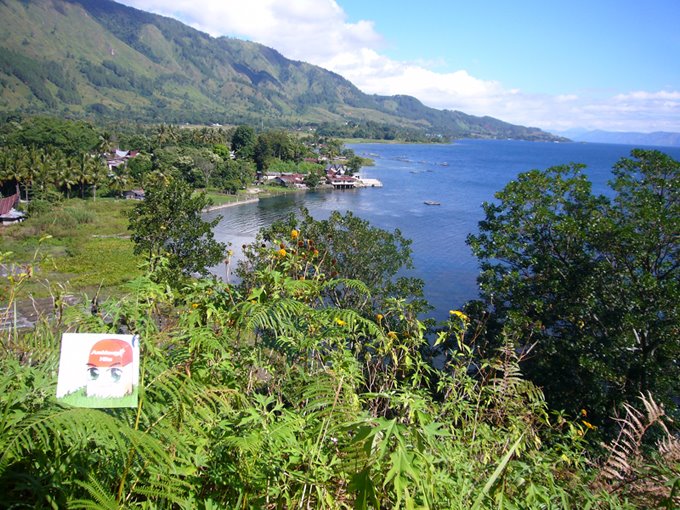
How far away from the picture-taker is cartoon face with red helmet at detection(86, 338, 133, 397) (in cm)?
146

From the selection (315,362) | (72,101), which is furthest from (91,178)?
(72,101)

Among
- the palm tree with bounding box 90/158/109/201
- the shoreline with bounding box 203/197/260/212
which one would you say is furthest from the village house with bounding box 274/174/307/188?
the palm tree with bounding box 90/158/109/201

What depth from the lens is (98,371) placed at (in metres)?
1.48

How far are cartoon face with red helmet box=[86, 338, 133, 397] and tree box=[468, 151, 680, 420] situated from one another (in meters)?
7.23

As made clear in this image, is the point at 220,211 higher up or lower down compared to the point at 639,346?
lower down

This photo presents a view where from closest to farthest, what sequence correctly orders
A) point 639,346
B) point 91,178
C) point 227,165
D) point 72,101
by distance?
1. point 639,346
2. point 91,178
3. point 227,165
4. point 72,101

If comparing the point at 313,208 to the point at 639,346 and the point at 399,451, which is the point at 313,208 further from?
the point at 399,451

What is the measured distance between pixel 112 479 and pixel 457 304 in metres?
21.8

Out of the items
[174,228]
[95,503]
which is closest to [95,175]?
[174,228]

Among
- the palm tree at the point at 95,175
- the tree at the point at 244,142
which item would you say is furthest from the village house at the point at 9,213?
the tree at the point at 244,142

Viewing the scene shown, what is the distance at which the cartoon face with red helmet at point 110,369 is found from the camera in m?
1.46

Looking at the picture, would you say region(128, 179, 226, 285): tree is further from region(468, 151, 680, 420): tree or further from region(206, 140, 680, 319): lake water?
region(468, 151, 680, 420): tree

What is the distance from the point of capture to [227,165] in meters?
57.6

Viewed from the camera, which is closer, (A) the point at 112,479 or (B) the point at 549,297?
(A) the point at 112,479
